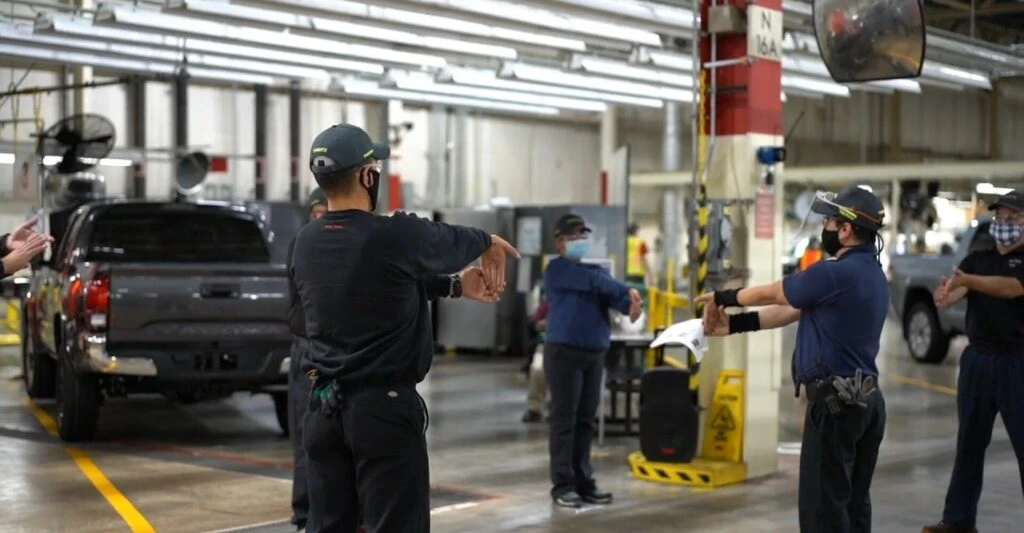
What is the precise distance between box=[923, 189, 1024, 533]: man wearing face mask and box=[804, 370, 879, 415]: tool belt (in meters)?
1.70

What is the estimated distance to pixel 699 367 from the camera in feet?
31.1

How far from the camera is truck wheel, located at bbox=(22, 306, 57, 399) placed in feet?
43.1

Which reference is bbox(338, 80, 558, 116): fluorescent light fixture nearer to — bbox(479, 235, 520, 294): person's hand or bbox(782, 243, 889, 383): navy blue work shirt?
bbox(782, 243, 889, 383): navy blue work shirt

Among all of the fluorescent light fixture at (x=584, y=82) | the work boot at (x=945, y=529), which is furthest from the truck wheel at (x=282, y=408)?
the fluorescent light fixture at (x=584, y=82)

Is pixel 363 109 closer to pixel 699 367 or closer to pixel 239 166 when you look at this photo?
pixel 239 166

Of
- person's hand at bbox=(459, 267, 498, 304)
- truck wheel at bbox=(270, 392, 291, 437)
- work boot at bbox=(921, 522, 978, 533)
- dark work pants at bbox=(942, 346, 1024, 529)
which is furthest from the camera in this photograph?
truck wheel at bbox=(270, 392, 291, 437)

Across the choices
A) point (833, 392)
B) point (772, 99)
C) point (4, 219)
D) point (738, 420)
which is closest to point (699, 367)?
point (738, 420)

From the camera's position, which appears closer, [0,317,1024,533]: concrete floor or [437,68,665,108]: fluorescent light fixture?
[0,317,1024,533]: concrete floor

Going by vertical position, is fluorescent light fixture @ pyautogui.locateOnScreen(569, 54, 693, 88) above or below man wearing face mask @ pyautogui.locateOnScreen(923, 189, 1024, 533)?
above

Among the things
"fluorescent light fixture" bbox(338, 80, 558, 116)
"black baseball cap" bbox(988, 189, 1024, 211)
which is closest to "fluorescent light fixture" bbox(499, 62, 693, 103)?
Answer: "fluorescent light fixture" bbox(338, 80, 558, 116)

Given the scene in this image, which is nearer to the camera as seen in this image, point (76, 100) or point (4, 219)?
point (4, 219)

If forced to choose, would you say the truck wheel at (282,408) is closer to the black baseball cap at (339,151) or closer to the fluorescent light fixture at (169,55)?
the fluorescent light fixture at (169,55)

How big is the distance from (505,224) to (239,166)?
812 centimetres

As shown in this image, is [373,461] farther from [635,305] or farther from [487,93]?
[487,93]
